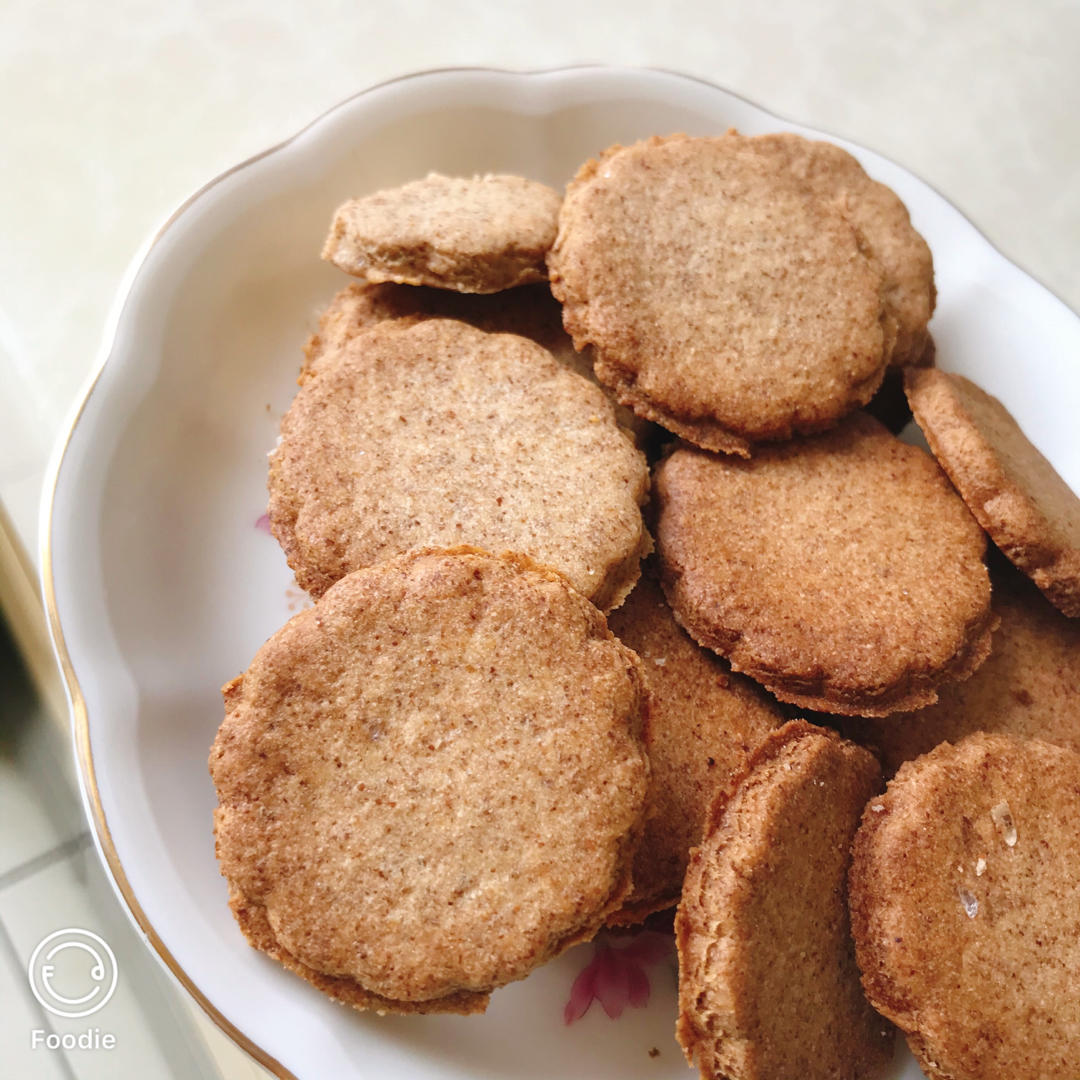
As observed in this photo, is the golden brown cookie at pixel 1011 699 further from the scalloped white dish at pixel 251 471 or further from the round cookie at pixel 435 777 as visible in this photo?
the round cookie at pixel 435 777

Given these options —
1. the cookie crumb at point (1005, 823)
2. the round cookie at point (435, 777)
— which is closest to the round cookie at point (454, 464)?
the round cookie at point (435, 777)

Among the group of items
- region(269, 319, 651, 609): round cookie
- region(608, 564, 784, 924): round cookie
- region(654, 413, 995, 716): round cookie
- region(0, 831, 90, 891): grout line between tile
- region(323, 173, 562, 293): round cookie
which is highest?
region(323, 173, 562, 293): round cookie

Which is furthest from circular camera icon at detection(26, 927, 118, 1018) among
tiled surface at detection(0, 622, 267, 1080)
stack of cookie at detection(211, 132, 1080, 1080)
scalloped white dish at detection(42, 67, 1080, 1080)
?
stack of cookie at detection(211, 132, 1080, 1080)

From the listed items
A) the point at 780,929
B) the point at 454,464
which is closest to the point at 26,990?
the point at 454,464

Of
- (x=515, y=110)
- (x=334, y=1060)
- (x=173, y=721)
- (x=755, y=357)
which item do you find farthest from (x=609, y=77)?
(x=334, y=1060)

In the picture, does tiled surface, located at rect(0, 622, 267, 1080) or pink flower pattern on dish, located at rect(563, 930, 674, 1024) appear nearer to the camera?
pink flower pattern on dish, located at rect(563, 930, 674, 1024)

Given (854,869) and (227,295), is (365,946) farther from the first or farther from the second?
(227,295)

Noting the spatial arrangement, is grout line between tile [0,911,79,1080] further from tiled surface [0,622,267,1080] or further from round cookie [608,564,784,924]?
round cookie [608,564,784,924]

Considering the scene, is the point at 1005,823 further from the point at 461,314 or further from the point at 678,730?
the point at 461,314
